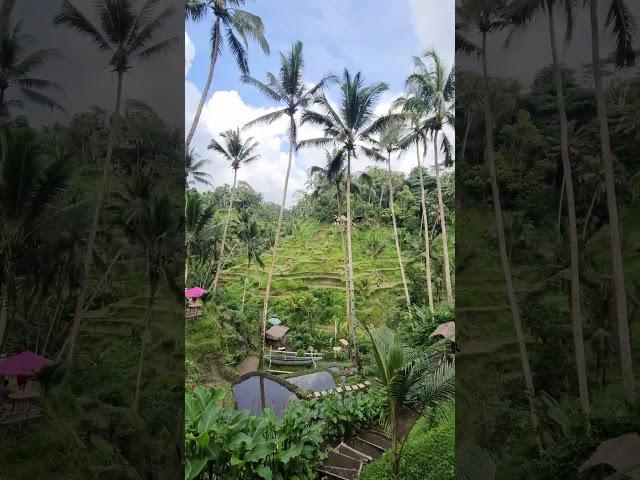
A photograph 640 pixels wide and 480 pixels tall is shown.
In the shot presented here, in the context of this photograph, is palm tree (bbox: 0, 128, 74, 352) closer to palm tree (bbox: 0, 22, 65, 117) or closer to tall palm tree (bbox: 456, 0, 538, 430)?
palm tree (bbox: 0, 22, 65, 117)

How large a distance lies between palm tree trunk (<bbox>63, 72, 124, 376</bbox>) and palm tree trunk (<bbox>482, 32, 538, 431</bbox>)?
250cm

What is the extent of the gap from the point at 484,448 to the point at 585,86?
2.42m

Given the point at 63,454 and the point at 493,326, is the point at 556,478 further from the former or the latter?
the point at 63,454

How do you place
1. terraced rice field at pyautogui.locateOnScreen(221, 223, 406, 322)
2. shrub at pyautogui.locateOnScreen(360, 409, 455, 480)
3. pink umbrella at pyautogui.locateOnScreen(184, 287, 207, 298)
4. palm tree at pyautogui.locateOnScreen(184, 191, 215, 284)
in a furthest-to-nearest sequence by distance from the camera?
terraced rice field at pyautogui.locateOnScreen(221, 223, 406, 322) < pink umbrella at pyautogui.locateOnScreen(184, 287, 207, 298) < palm tree at pyautogui.locateOnScreen(184, 191, 215, 284) < shrub at pyautogui.locateOnScreen(360, 409, 455, 480)

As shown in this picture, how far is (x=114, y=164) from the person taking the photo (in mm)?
2822

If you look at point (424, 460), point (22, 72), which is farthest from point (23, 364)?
point (424, 460)

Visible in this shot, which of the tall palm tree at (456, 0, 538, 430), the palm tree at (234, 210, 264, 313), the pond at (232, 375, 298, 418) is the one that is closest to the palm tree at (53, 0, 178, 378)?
the tall palm tree at (456, 0, 538, 430)

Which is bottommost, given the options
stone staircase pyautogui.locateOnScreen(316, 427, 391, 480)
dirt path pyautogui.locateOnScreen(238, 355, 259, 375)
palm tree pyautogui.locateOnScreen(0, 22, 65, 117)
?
stone staircase pyautogui.locateOnScreen(316, 427, 391, 480)

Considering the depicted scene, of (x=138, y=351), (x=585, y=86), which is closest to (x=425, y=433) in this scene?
(x=138, y=351)

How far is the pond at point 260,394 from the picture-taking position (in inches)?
274

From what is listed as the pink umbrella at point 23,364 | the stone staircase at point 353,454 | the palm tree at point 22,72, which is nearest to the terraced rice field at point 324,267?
the stone staircase at point 353,454

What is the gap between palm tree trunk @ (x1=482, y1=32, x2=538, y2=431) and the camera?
8.75 ft

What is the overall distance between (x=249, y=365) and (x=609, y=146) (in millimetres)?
6931

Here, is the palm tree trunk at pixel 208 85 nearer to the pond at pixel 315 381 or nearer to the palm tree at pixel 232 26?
the palm tree at pixel 232 26
